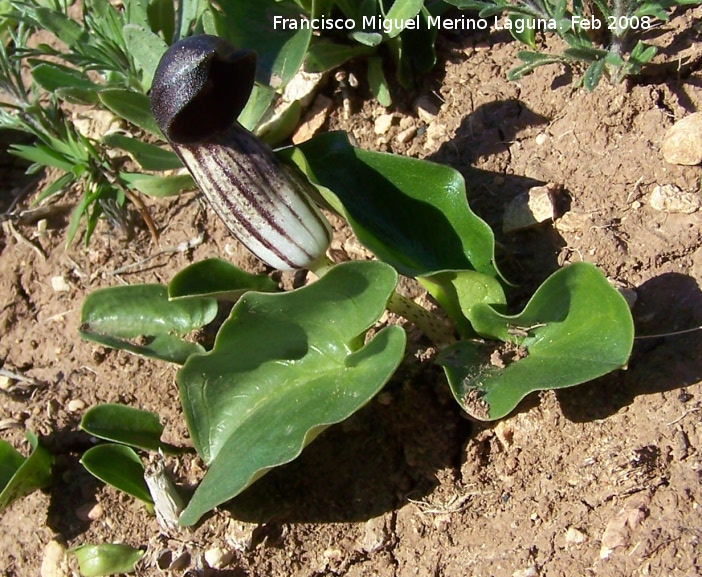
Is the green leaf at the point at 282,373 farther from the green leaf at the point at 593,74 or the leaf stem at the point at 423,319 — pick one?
the green leaf at the point at 593,74

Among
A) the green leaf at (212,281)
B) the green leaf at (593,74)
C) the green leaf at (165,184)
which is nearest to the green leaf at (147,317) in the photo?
the green leaf at (212,281)

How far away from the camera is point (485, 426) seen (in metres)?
1.86

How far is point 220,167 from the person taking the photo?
1.71 meters

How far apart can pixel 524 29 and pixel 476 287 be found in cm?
83

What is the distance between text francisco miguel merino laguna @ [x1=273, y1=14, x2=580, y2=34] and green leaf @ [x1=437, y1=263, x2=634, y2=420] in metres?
0.82

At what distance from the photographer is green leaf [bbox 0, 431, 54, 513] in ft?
6.73

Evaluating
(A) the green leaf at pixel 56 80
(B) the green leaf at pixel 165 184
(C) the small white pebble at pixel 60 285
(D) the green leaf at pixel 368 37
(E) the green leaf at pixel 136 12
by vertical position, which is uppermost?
(E) the green leaf at pixel 136 12

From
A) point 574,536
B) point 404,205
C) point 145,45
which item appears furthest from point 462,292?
point 145,45

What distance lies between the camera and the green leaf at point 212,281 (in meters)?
1.91

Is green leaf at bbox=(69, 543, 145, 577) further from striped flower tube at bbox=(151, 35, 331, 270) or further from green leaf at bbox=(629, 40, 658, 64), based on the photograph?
green leaf at bbox=(629, 40, 658, 64)

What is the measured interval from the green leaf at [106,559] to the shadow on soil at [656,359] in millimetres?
1136

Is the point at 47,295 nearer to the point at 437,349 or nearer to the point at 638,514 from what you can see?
the point at 437,349

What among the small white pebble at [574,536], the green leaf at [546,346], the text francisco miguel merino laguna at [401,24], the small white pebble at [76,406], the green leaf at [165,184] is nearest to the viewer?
the green leaf at [546,346]

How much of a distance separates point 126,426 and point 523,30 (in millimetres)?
1524
